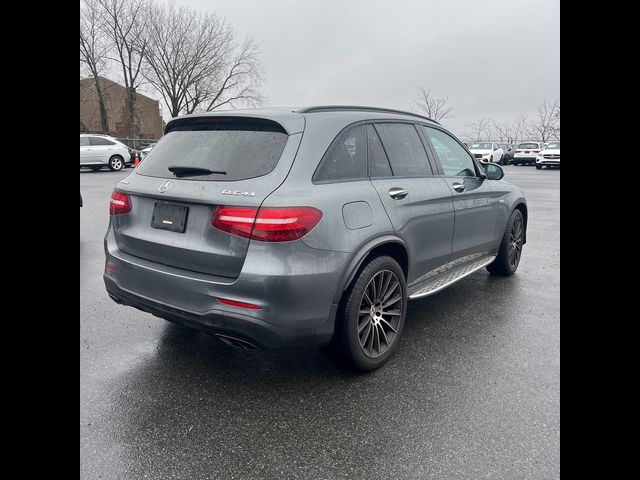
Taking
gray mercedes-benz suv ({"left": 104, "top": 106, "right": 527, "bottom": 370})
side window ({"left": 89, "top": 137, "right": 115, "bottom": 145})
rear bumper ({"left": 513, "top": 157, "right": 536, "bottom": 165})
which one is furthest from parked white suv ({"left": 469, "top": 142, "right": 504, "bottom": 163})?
gray mercedes-benz suv ({"left": 104, "top": 106, "right": 527, "bottom": 370})

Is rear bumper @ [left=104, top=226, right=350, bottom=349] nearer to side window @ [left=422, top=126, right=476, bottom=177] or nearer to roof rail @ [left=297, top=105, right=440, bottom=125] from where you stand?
roof rail @ [left=297, top=105, right=440, bottom=125]

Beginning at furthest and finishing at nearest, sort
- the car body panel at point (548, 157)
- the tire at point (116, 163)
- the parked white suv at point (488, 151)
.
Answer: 1. the parked white suv at point (488, 151)
2. the car body panel at point (548, 157)
3. the tire at point (116, 163)

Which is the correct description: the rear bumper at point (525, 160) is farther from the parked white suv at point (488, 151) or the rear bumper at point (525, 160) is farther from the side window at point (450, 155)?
the side window at point (450, 155)

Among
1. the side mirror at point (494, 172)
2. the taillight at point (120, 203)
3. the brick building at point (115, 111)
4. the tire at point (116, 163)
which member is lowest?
the taillight at point (120, 203)

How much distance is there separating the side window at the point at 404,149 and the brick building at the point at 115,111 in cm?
4754

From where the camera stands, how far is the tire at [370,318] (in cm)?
308

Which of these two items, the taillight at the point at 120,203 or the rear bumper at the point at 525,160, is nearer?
the taillight at the point at 120,203

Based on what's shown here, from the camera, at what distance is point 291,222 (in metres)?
2.72

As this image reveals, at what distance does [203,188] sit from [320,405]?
147cm

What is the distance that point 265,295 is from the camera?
2.69 meters

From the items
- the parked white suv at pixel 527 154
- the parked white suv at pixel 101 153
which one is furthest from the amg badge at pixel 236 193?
the parked white suv at pixel 527 154
